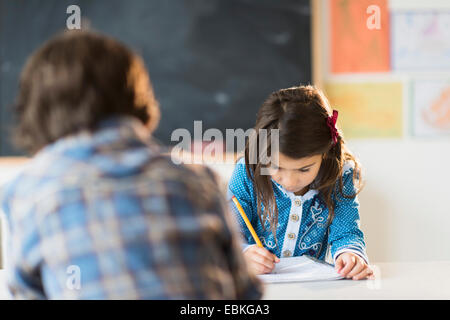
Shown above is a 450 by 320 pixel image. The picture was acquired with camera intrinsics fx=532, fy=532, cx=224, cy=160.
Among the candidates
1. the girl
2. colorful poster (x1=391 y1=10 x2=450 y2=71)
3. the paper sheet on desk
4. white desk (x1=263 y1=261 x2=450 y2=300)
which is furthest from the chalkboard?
white desk (x1=263 y1=261 x2=450 y2=300)

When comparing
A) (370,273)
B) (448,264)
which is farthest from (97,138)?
(448,264)

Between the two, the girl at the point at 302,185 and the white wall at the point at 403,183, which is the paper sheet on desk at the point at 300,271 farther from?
the white wall at the point at 403,183

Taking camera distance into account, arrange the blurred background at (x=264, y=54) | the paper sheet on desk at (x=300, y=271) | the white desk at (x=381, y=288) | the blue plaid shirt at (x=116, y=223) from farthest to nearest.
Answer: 1. the blurred background at (x=264, y=54)
2. the paper sheet on desk at (x=300, y=271)
3. the white desk at (x=381, y=288)
4. the blue plaid shirt at (x=116, y=223)

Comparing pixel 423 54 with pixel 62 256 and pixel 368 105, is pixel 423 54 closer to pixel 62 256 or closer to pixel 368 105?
pixel 368 105

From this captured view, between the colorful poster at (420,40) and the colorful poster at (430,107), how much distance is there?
0.30ft

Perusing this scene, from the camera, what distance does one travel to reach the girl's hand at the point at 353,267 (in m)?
1.09

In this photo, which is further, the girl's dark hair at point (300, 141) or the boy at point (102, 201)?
the girl's dark hair at point (300, 141)

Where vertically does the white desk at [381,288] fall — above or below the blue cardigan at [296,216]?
below

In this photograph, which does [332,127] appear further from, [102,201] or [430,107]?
[430,107]

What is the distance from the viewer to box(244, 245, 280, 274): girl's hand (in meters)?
1.10

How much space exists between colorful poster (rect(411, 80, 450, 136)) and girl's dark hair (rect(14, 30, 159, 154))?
2.09 metres

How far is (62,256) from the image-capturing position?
569 millimetres

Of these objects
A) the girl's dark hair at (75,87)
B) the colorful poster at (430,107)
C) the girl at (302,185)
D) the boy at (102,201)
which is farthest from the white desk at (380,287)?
the colorful poster at (430,107)
